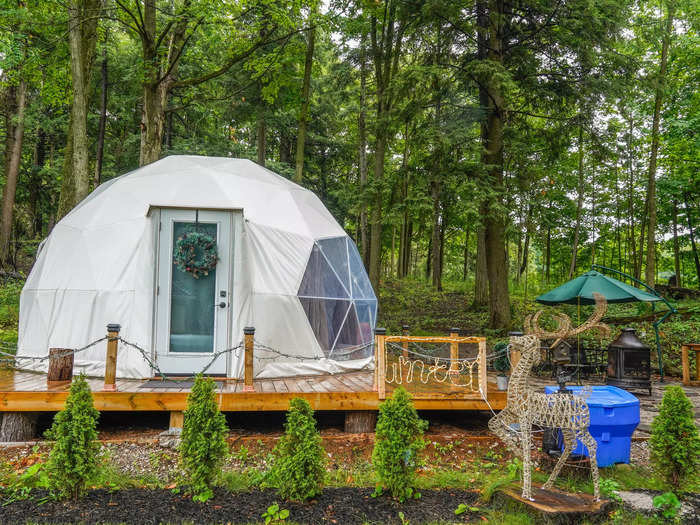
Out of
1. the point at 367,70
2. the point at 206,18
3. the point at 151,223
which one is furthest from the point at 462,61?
the point at 151,223

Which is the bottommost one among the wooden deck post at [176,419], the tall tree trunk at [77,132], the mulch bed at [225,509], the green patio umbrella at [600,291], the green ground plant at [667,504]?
the mulch bed at [225,509]

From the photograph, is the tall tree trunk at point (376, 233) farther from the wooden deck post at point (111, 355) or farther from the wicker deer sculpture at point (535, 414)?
the wicker deer sculpture at point (535, 414)

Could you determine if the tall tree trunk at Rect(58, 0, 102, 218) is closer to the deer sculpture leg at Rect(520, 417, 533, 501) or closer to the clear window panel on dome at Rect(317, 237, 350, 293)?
the clear window panel on dome at Rect(317, 237, 350, 293)

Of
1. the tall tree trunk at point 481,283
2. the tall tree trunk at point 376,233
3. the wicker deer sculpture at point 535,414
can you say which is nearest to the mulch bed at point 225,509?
the wicker deer sculpture at point 535,414

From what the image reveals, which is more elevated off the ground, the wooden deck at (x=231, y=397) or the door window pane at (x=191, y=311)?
the door window pane at (x=191, y=311)

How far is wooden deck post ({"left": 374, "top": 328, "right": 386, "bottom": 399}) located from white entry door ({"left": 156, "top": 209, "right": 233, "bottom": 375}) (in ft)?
7.35

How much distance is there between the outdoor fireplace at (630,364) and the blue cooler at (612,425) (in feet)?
12.8

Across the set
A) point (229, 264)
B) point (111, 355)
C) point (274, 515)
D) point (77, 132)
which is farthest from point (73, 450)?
point (77, 132)

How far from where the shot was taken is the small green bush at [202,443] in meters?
3.63

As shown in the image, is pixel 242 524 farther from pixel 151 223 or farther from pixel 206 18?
pixel 206 18

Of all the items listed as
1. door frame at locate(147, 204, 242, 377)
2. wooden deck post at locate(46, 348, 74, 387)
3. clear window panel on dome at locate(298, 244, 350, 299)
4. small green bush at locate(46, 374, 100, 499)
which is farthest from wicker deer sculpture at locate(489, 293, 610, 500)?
wooden deck post at locate(46, 348, 74, 387)

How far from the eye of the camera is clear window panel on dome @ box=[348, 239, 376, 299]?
25.8 feet

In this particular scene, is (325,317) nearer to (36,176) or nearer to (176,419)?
(176,419)

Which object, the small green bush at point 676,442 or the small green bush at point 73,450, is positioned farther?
the small green bush at point 676,442
